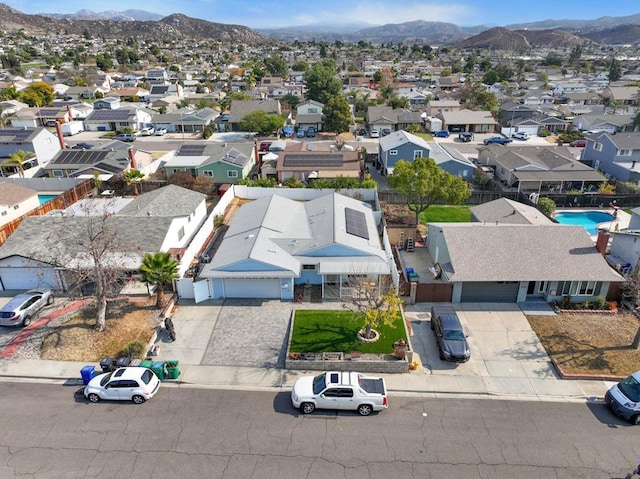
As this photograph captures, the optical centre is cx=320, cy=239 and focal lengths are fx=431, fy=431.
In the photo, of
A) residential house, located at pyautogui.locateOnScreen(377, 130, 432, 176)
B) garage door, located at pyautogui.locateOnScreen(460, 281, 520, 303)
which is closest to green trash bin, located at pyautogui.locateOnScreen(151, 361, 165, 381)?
garage door, located at pyautogui.locateOnScreen(460, 281, 520, 303)

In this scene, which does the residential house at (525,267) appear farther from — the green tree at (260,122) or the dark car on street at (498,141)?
the green tree at (260,122)

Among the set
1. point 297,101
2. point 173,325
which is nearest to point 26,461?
point 173,325

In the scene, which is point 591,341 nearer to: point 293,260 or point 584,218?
point 293,260

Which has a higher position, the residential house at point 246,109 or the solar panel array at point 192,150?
the residential house at point 246,109

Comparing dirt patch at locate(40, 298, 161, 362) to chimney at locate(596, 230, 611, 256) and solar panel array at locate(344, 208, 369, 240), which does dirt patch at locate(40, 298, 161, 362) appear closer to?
solar panel array at locate(344, 208, 369, 240)

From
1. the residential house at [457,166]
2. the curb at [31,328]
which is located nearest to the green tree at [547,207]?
the residential house at [457,166]

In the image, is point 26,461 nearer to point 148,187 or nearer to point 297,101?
point 148,187
